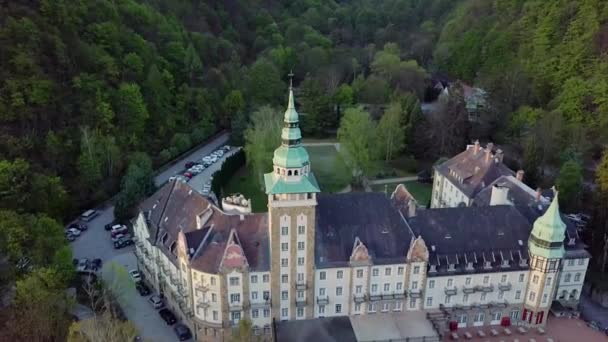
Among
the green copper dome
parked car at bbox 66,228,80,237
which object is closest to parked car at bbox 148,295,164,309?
parked car at bbox 66,228,80,237

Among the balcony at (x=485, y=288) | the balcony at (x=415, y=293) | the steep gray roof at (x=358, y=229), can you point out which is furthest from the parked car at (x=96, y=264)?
the balcony at (x=485, y=288)

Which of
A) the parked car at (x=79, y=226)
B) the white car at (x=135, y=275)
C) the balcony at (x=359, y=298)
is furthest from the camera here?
the parked car at (x=79, y=226)

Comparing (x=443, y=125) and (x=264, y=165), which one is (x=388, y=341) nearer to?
(x=264, y=165)

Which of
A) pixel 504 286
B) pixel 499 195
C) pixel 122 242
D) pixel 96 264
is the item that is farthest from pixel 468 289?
pixel 122 242

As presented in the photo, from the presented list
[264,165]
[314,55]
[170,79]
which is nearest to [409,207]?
[264,165]

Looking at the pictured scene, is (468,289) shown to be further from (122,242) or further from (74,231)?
(74,231)

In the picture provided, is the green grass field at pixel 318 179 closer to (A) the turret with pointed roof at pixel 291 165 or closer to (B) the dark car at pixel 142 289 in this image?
(B) the dark car at pixel 142 289

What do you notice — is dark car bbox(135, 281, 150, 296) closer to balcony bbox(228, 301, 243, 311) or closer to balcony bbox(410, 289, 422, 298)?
balcony bbox(228, 301, 243, 311)
